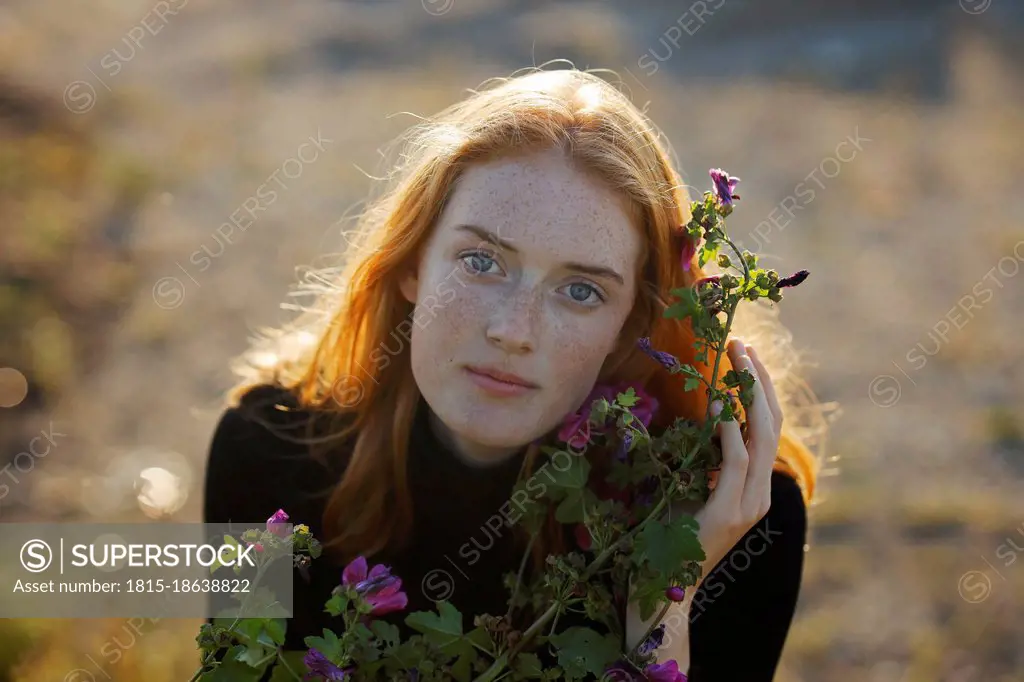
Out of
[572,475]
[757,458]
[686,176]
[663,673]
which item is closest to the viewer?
[663,673]

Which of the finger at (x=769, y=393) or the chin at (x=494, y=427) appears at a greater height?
the finger at (x=769, y=393)

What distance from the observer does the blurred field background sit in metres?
4.36

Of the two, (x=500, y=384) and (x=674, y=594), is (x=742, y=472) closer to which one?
(x=674, y=594)

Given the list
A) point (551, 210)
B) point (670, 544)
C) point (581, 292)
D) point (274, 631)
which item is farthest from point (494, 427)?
point (274, 631)

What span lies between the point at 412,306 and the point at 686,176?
12.6 ft

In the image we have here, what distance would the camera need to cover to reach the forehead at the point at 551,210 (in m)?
2.35

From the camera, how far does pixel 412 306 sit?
112 inches

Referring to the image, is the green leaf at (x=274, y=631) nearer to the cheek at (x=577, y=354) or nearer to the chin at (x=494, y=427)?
the chin at (x=494, y=427)

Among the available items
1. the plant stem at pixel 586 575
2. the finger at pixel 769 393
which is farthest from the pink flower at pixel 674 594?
the finger at pixel 769 393

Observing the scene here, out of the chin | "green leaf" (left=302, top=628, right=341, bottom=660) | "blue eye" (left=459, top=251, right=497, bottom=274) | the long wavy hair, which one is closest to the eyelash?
"blue eye" (left=459, top=251, right=497, bottom=274)

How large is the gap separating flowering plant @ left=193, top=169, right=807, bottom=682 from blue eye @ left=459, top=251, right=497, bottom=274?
1.59 feet

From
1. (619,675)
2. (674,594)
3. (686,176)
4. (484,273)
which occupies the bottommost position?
(619,675)

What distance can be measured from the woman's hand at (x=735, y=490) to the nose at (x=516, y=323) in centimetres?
43

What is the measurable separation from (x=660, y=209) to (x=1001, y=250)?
452 cm
